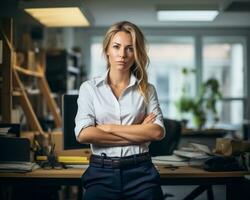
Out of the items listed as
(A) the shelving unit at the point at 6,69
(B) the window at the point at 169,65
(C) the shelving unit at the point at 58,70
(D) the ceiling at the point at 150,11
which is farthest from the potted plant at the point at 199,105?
(A) the shelving unit at the point at 6,69

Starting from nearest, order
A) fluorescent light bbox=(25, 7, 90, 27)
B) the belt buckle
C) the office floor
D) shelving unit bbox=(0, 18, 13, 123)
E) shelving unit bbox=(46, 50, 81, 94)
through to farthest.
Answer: the belt buckle < the office floor < shelving unit bbox=(0, 18, 13, 123) < fluorescent light bbox=(25, 7, 90, 27) < shelving unit bbox=(46, 50, 81, 94)

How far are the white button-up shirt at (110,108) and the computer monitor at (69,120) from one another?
0.67m

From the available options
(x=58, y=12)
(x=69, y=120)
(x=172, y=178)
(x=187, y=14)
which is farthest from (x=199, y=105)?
(x=172, y=178)

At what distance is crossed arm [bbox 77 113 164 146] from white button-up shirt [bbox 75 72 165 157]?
3 centimetres

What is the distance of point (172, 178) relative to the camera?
7.55 feet

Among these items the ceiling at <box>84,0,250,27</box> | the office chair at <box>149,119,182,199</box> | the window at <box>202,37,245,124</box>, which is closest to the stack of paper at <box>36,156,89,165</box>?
the office chair at <box>149,119,182,199</box>

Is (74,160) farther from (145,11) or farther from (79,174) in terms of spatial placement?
(145,11)

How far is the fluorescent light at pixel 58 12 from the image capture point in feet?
11.8

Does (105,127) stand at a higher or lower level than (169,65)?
lower

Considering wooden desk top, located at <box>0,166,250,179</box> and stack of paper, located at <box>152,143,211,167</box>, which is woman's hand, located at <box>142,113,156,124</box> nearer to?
wooden desk top, located at <box>0,166,250,179</box>

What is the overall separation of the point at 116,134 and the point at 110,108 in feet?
0.42

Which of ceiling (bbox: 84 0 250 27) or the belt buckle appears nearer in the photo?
the belt buckle

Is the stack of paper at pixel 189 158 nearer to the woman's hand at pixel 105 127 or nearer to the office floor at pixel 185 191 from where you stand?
the office floor at pixel 185 191

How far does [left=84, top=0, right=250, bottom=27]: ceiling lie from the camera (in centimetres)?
550
